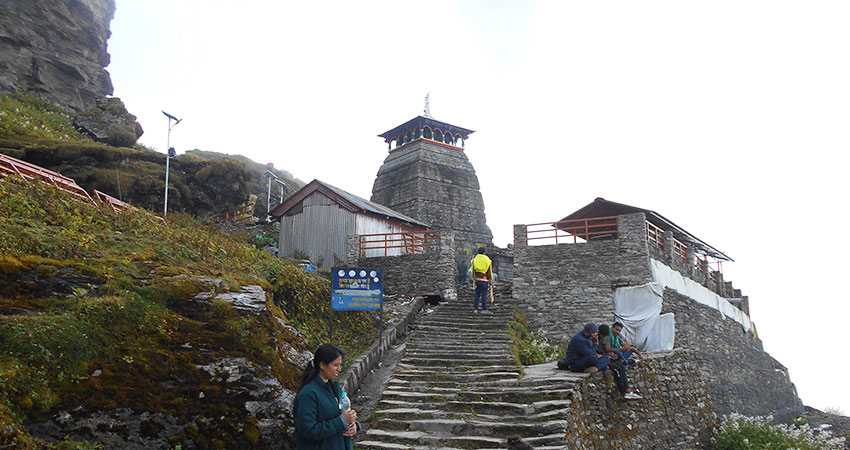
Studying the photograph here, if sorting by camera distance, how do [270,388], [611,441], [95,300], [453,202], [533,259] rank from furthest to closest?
[453,202] → [533,259] → [611,441] → [270,388] → [95,300]

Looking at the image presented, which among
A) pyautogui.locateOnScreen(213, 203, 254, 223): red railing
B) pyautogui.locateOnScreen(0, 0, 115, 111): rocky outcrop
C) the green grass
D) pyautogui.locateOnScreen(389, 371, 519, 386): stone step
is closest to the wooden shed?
pyautogui.locateOnScreen(213, 203, 254, 223): red railing

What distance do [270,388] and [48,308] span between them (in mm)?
2567

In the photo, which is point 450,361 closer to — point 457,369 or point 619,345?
point 457,369

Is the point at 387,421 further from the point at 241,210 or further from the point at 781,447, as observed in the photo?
the point at 241,210

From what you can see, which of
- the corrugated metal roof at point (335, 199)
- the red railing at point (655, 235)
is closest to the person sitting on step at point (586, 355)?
the red railing at point (655, 235)

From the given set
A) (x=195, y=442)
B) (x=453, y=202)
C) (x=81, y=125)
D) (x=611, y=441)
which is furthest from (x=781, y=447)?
(x=81, y=125)

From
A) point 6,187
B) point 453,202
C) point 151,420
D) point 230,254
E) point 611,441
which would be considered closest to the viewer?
point 151,420

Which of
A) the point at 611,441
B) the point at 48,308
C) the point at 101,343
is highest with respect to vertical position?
the point at 48,308

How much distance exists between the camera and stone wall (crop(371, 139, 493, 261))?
1181 inches

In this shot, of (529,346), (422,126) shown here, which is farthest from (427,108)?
(529,346)

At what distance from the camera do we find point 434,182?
30.7 meters

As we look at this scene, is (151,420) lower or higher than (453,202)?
lower

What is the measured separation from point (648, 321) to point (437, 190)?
16754mm

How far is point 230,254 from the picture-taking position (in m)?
10.9
